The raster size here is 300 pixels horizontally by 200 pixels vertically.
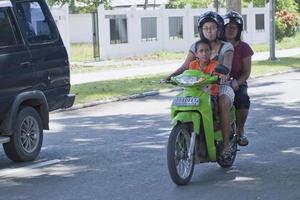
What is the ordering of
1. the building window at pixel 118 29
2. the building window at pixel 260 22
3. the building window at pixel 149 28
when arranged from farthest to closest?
1. the building window at pixel 260 22
2. the building window at pixel 149 28
3. the building window at pixel 118 29

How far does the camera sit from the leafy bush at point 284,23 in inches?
1709

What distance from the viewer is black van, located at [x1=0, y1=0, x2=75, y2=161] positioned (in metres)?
8.41

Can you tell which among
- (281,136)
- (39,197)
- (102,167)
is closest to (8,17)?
(102,167)

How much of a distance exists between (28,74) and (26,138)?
835 mm

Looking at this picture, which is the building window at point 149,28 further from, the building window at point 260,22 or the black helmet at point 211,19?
the black helmet at point 211,19

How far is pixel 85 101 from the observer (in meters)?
15.6

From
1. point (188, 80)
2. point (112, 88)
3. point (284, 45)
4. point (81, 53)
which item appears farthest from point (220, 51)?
point (284, 45)

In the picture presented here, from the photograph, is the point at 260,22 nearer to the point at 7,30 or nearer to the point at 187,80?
the point at 7,30

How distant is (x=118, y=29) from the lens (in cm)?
3216

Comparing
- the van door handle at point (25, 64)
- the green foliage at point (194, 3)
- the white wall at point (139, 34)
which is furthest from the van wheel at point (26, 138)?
the green foliage at point (194, 3)

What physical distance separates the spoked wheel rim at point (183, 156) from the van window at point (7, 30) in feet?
8.79

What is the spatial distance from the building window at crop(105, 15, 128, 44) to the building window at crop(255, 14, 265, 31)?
43.9 ft

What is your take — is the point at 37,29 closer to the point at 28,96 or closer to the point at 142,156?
the point at 28,96

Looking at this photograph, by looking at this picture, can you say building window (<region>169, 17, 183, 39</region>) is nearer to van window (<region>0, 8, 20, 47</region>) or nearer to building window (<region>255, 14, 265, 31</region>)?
building window (<region>255, 14, 265, 31</region>)
